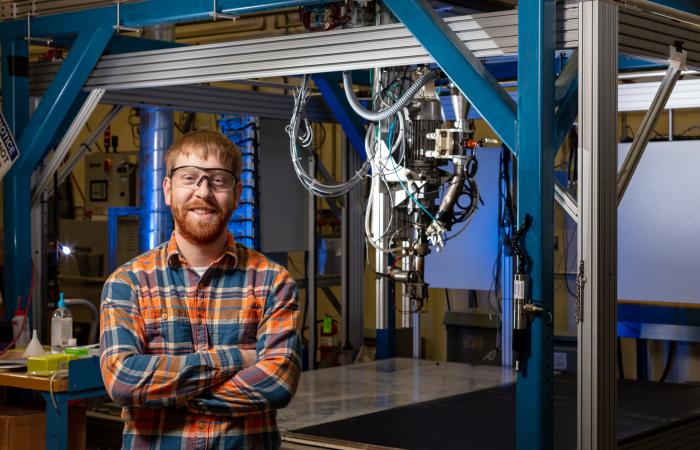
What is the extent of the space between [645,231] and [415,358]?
5.48 feet

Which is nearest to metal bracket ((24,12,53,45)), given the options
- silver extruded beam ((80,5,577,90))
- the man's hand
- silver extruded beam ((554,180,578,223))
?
silver extruded beam ((80,5,577,90))

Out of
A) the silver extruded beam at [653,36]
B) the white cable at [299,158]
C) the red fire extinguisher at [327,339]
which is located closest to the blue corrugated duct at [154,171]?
the white cable at [299,158]

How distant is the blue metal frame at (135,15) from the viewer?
185 inches

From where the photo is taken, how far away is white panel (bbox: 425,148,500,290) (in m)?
6.60

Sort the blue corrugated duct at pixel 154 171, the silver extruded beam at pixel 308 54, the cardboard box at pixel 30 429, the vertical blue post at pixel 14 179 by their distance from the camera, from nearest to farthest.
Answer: the silver extruded beam at pixel 308 54
the cardboard box at pixel 30 429
the vertical blue post at pixel 14 179
the blue corrugated duct at pixel 154 171

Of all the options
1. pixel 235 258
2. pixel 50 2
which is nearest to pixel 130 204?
pixel 50 2

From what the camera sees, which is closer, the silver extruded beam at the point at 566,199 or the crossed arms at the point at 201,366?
the crossed arms at the point at 201,366

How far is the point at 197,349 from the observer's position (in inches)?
96.6

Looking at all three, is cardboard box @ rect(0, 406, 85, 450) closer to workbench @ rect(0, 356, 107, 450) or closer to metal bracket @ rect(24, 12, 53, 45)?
workbench @ rect(0, 356, 107, 450)

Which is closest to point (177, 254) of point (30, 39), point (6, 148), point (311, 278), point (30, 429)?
point (30, 429)

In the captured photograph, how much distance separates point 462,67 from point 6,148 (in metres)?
2.77

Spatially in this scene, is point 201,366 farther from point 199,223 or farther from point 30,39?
point 30,39

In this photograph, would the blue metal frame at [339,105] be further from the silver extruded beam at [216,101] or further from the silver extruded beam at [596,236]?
the silver extruded beam at [596,236]

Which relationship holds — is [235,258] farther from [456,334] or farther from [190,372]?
[456,334]
